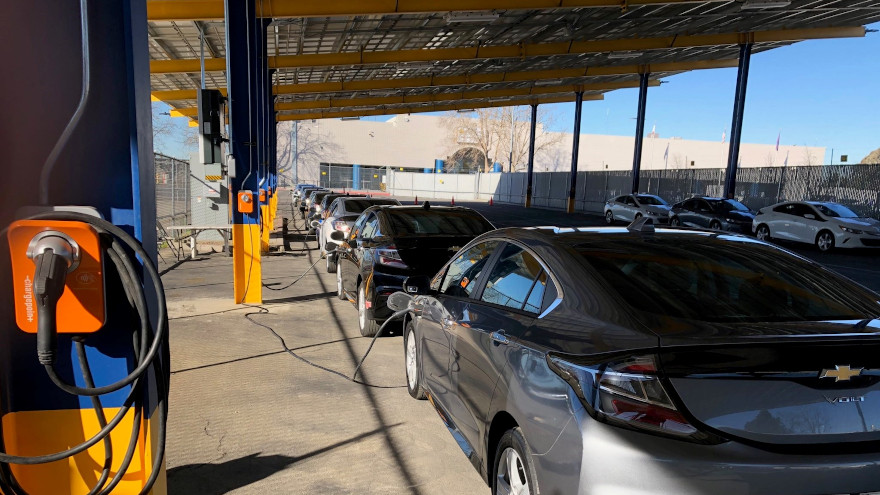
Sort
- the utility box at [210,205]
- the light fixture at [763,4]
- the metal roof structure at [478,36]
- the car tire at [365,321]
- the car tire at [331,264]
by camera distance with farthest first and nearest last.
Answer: the light fixture at [763,4] → the utility box at [210,205] → the metal roof structure at [478,36] → the car tire at [331,264] → the car tire at [365,321]

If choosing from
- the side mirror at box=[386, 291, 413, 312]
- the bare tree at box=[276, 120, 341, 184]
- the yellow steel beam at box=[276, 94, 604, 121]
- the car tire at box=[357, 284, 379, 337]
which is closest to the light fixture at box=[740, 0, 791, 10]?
the car tire at box=[357, 284, 379, 337]

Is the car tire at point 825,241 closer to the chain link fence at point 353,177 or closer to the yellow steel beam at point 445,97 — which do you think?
the yellow steel beam at point 445,97

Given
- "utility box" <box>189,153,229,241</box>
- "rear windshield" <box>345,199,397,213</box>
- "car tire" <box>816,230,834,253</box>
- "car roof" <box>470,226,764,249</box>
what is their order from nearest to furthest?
"car roof" <box>470,226,764,249</box>
"rear windshield" <box>345,199,397,213</box>
"utility box" <box>189,153,229,241</box>
"car tire" <box>816,230,834,253</box>

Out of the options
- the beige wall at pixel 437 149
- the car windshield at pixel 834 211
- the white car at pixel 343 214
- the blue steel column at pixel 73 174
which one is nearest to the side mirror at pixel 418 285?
the blue steel column at pixel 73 174

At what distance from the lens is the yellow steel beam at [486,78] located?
30672 mm

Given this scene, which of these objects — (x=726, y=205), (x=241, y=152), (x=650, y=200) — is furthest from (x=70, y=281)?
(x=650, y=200)

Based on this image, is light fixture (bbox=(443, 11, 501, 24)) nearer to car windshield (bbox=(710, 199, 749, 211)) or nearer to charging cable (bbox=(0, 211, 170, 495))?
car windshield (bbox=(710, 199, 749, 211))

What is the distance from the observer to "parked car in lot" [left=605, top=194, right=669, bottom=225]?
26.2 meters

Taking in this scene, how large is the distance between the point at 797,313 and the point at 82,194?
3.19m

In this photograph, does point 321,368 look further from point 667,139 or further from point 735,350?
point 667,139

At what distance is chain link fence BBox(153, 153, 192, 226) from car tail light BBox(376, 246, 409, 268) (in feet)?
39.7

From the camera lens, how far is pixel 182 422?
4.67 metres

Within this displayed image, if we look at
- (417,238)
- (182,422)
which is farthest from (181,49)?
(182,422)

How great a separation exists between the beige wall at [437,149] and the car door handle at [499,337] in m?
74.7
